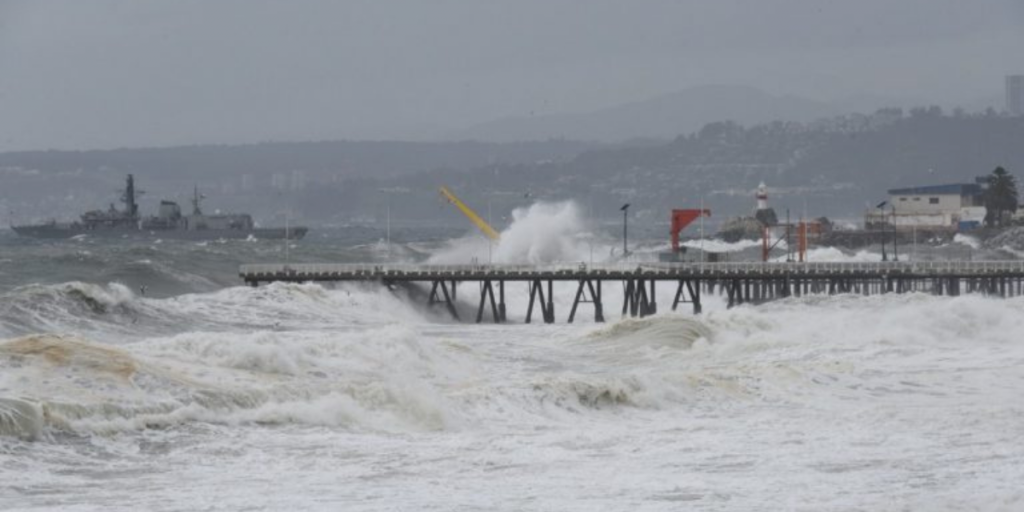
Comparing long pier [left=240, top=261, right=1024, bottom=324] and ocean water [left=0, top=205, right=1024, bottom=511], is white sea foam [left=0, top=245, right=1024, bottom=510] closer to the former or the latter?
ocean water [left=0, top=205, right=1024, bottom=511]

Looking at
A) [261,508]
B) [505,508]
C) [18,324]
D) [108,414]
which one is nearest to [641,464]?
[505,508]

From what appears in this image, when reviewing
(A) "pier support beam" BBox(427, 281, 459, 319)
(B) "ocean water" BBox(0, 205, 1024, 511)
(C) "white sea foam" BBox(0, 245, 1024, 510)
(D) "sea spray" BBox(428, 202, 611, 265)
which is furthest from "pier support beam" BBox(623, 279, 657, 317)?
(D) "sea spray" BBox(428, 202, 611, 265)

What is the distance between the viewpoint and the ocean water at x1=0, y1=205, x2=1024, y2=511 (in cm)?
2931

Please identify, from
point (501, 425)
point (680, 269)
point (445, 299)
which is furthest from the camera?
point (445, 299)

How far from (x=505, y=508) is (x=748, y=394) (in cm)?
1637

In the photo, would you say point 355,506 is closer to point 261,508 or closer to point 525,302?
point 261,508

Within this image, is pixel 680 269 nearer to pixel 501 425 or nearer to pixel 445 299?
pixel 445 299

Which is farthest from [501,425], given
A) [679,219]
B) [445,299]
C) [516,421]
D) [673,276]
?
[679,219]

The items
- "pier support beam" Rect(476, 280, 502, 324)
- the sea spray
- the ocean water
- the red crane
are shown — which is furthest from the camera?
the sea spray

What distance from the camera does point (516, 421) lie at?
38.2 meters

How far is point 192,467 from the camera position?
31.1m

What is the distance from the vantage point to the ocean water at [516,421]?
96.2ft

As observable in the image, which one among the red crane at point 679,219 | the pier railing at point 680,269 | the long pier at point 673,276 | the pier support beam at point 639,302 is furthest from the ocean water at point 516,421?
the red crane at point 679,219

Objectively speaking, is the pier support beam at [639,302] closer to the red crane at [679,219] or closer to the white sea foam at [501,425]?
the red crane at [679,219]
